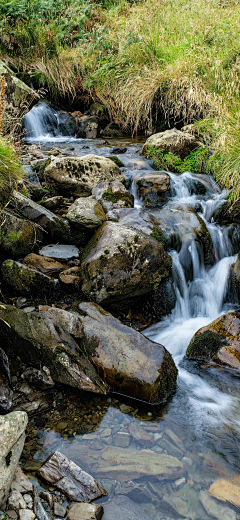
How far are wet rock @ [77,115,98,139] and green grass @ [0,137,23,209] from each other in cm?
578

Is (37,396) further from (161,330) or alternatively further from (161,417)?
(161,330)

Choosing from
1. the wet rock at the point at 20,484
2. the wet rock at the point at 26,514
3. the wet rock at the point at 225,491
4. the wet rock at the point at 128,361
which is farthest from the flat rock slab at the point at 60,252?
the wet rock at the point at 26,514

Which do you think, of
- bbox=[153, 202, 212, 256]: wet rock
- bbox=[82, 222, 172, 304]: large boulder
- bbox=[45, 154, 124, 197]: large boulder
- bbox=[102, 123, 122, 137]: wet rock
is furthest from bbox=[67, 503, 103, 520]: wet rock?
bbox=[102, 123, 122, 137]: wet rock

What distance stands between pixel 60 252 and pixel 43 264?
1.14 ft

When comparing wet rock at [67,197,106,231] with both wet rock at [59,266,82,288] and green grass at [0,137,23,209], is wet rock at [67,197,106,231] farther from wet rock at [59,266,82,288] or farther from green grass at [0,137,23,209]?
green grass at [0,137,23,209]

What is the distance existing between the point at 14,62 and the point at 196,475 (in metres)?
11.4

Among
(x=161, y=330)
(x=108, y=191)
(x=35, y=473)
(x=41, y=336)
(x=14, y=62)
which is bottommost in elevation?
(x=161, y=330)

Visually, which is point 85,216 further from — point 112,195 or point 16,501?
point 16,501

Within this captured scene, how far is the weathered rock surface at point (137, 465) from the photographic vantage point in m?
2.47

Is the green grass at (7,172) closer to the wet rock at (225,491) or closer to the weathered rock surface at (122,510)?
the weathered rock surface at (122,510)

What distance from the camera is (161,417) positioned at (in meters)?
3.02

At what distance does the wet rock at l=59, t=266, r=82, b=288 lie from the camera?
166 inches

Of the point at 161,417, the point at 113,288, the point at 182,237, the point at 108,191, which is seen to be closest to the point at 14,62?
the point at 108,191

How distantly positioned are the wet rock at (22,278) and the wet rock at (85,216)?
39.9 inches
